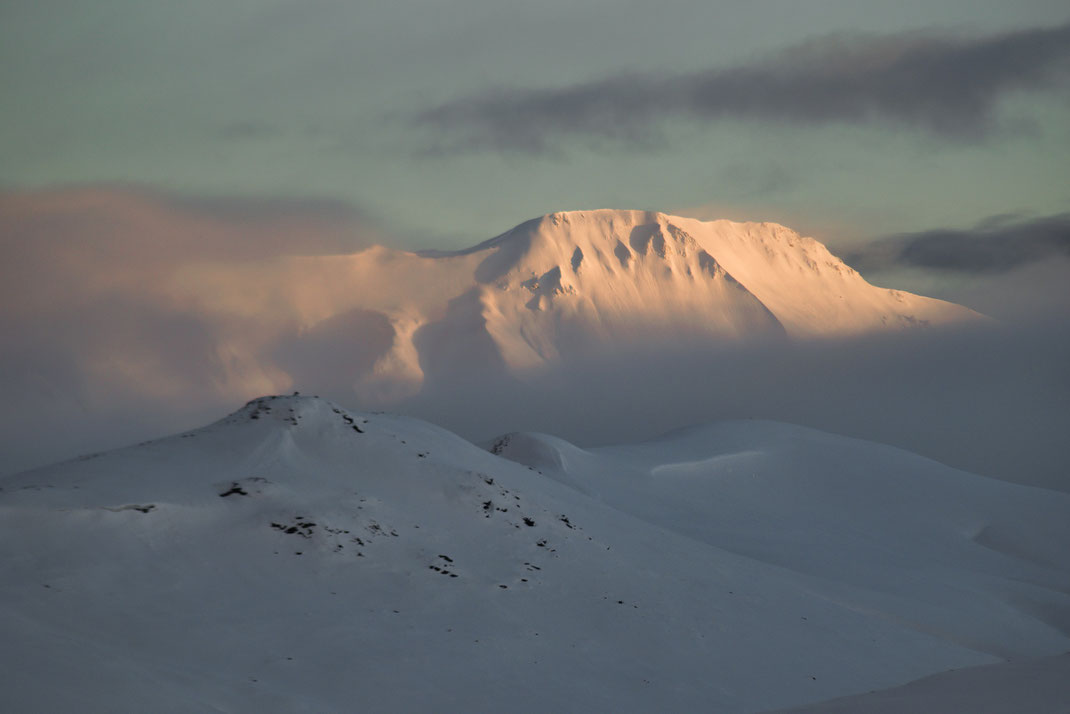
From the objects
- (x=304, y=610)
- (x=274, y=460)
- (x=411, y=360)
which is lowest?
(x=411, y=360)

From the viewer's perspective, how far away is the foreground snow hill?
698 inches

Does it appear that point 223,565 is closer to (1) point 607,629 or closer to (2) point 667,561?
(1) point 607,629

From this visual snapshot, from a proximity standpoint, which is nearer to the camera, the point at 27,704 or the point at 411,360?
the point at 27,704

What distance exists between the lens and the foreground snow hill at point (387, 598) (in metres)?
17.7

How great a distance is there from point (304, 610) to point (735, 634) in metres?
11.4

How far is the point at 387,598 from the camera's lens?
73.9 ft

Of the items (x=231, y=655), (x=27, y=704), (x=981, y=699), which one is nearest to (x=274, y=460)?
(x=231, y=655)

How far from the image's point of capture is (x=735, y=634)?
25.1 meters

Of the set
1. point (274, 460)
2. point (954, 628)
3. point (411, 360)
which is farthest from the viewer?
point (411, 360)

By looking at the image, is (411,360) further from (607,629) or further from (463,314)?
(607,629)

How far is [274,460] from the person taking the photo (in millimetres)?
27766

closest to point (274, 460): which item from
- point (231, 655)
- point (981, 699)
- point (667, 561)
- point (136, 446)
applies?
point (136, 446)

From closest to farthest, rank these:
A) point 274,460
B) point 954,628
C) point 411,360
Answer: point 274,460
point 954,628
point 411,360

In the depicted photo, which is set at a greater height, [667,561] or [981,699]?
[981,699]
